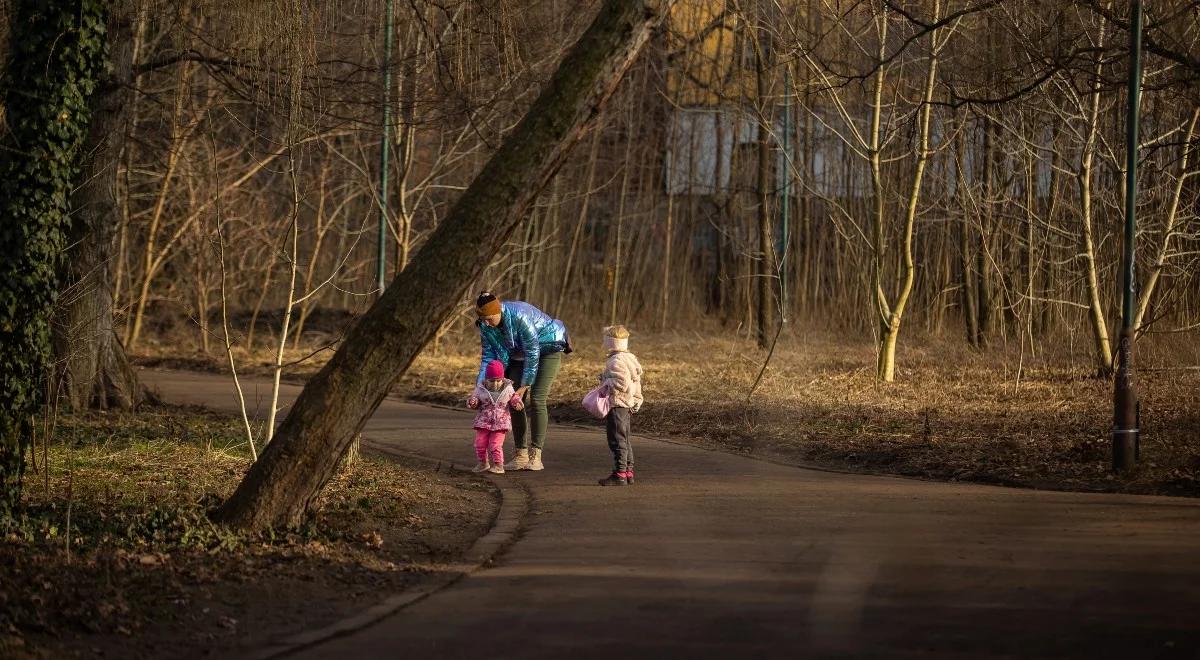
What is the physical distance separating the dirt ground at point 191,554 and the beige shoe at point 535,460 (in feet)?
2.30

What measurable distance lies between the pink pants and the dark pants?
1.23 m

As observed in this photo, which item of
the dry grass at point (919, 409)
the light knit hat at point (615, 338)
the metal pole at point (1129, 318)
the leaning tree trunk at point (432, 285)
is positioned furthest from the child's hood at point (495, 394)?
the metal pole at point (1129, 318)

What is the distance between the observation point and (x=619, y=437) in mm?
11492

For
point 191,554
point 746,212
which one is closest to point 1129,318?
point 191,554

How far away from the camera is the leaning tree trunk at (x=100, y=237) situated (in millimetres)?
14953

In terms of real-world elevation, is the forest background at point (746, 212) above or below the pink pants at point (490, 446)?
above

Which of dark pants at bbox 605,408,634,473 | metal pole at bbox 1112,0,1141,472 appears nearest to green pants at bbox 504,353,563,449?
dark pants at bbox 605,408,634,473

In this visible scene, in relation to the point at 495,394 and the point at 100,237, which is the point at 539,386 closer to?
the point at 495,394

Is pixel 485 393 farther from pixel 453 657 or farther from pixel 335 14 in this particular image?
pixel 453 657

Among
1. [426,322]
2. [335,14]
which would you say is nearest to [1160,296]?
[335,14]

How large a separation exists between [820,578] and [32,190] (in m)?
5.80

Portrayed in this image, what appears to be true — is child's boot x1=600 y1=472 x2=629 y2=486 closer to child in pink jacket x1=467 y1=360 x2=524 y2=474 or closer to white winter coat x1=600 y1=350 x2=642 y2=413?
white winter coat x1=600 y1=350 x2=642 y2=413

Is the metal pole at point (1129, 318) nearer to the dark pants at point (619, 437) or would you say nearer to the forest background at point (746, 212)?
the forest background at point (746, 212)

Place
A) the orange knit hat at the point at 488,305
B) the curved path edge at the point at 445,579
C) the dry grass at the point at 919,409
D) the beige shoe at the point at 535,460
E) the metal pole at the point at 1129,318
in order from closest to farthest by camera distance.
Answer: the curved path edge at the point at 445,579
the metal pole at the point at 1129,318
the orange knit hat at the point at 488,305
the dry grass at the point at 919,409
the beige shoe at the point at 535,460
